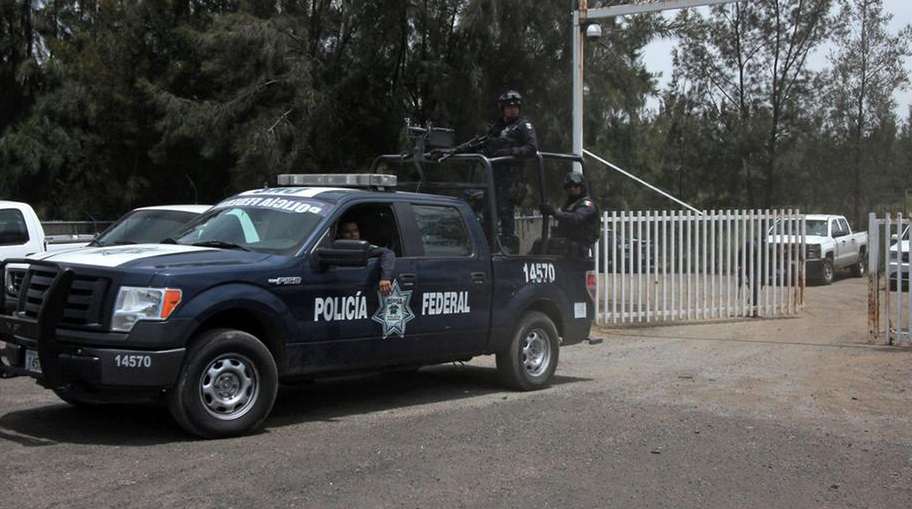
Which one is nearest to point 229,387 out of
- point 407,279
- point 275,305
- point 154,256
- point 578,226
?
point 275,305

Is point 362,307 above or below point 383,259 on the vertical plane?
below

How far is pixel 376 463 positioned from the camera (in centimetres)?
641

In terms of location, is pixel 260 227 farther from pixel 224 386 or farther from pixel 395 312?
pixel 224 386

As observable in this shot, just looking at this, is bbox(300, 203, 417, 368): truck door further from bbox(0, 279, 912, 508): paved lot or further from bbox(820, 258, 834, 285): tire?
bbox(820, 258, 834, 285): tire

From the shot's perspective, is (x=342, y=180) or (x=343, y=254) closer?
(x=343, y=254)

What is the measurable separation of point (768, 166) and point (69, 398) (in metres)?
25.4

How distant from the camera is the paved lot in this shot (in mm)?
5766

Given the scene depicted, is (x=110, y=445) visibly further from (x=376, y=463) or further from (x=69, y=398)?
(x=376, y=463)

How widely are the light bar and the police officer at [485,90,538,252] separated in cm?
157

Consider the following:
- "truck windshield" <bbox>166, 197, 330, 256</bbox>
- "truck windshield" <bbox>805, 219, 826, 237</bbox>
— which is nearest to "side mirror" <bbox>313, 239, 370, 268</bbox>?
"truck windshield" <bbox>166, 197, 330, 256</bbox>

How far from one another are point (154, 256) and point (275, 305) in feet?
3.09

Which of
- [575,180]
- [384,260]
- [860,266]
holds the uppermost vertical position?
[575,180]

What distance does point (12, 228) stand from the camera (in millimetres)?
13336

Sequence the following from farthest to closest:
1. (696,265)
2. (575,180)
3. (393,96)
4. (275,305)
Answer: (393,96) < (696,265) < (575,180) < (275,305)
